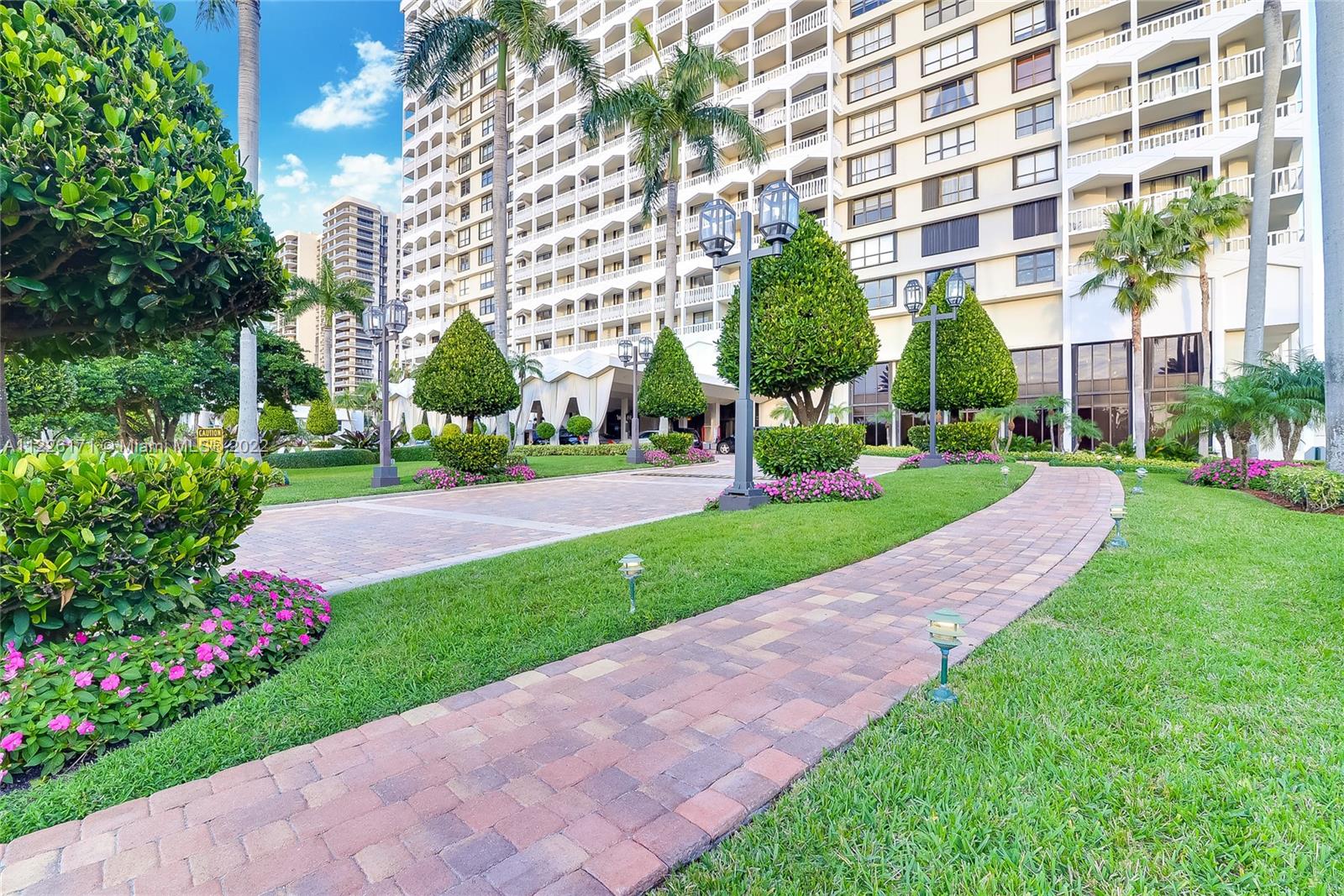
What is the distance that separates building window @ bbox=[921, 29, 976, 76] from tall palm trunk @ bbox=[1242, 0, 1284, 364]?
13674mm

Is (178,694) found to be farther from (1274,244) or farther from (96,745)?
(1274,244)

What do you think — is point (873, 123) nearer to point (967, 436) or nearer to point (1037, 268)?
point (1037, 268)

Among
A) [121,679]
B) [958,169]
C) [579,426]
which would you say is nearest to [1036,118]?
[958,169]

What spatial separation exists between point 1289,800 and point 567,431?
1128 inches

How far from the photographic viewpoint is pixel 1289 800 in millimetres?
1950

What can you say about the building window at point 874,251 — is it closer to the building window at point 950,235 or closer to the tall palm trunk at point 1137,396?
the building window at point 950,235

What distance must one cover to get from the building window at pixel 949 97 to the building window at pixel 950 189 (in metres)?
2.93

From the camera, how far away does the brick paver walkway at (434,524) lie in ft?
20.5

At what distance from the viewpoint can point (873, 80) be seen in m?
29.7

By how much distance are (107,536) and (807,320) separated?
8.79 metres

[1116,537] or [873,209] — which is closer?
[1116,537]

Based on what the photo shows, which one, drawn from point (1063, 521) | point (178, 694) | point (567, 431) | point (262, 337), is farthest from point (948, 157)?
point (178, 694)

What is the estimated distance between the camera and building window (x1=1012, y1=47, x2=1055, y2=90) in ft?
81.4

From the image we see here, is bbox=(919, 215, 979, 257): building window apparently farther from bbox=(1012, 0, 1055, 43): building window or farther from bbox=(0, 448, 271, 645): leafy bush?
bbox=(0, 448, 271, 645): leafy bush
